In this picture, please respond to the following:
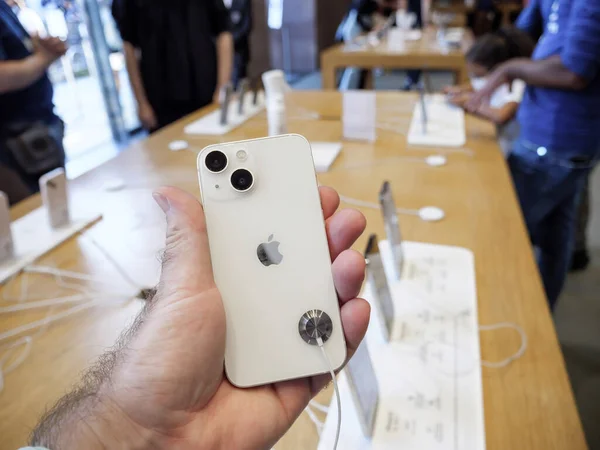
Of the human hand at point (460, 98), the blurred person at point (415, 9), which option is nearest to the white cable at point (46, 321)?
the human hand at point (460, 98)

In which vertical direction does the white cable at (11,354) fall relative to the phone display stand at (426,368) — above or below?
below

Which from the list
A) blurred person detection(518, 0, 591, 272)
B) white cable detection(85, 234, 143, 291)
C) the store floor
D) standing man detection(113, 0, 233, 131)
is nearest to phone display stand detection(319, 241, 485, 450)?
white cable detection(85, 234, 143, 291)

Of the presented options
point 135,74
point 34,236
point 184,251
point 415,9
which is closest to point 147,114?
point 135,74

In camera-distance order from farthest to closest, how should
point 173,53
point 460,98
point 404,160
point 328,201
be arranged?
1. point 173,53
2. point 460,98
3. point 404,160
4. point 328,201

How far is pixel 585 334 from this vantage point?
51.6 inches

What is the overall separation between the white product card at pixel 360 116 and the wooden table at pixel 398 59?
1.05 meters

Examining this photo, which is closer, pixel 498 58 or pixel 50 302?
pixel 50 302

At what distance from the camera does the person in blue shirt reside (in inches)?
37.6

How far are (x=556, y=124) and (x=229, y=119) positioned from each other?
90cm

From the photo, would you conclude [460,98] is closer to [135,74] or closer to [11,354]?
[135,74]

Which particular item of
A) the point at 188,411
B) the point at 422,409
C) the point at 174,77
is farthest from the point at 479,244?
the point at 174,77

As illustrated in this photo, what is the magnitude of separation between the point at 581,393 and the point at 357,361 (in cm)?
92

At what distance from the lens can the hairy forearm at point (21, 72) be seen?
100 centimetres

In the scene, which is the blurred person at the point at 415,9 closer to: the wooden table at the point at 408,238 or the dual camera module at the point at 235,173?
the wooden table at the point at 408,238
